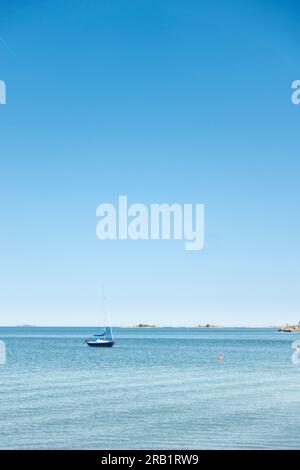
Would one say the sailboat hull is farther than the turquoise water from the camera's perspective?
Yes

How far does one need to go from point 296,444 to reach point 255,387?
25056mm

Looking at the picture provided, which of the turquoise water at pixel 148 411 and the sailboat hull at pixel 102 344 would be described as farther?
the sailboat hull at pixel 102 344

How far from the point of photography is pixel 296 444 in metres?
27.4

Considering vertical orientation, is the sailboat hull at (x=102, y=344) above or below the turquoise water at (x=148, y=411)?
below

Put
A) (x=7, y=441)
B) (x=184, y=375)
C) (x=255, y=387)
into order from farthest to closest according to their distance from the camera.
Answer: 1. (x=184, y=375)
2. (x=255, y=387)
3. (x=7, y=441)

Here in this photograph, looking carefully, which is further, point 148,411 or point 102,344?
point 102,344

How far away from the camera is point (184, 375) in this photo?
65250 mm

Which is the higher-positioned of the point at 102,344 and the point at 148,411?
the point at 148,411

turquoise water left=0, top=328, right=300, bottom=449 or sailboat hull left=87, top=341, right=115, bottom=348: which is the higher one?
turquoise water left=0, top=328, right=300, bottom=449
